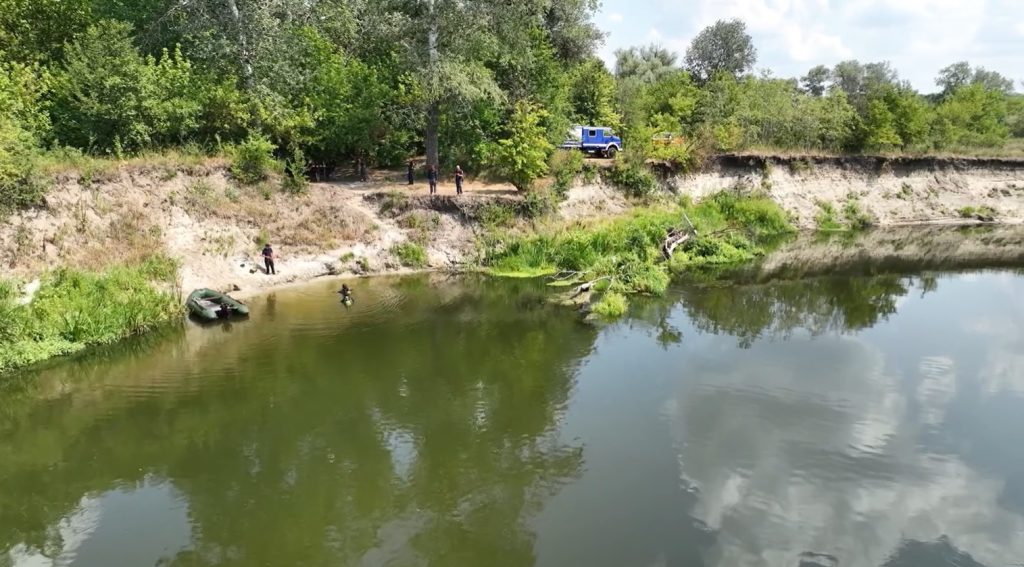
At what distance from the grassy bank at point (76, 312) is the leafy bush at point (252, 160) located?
27.4 feet

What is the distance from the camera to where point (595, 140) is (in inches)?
1676

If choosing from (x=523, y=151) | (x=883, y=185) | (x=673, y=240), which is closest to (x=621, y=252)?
(x=673, y=240)

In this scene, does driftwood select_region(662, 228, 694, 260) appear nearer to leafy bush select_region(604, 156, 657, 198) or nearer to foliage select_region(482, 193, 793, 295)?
foliage select_region(482, 193, 793, 295)

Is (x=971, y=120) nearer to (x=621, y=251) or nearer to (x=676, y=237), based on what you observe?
(x=676, y=237)

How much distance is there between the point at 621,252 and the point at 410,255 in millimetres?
10679

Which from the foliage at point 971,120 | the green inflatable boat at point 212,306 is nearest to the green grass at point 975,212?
the foliage at point 971,120

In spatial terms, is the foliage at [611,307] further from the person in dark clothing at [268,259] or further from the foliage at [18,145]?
the foliage at [18,145]

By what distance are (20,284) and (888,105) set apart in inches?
2189

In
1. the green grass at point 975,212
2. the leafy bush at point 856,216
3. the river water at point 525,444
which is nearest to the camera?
the river water at point 525,444

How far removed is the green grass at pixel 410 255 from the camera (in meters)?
31.5

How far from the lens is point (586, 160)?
40.4 meters

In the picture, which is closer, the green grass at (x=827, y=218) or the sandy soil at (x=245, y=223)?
the sandy soil at (x=245, y=223)

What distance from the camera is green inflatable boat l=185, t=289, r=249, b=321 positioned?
23.3 meters

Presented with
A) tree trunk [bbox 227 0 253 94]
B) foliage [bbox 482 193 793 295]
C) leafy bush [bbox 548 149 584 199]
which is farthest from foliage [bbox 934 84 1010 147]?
tree trunk [bbox 227 0 253 94]
